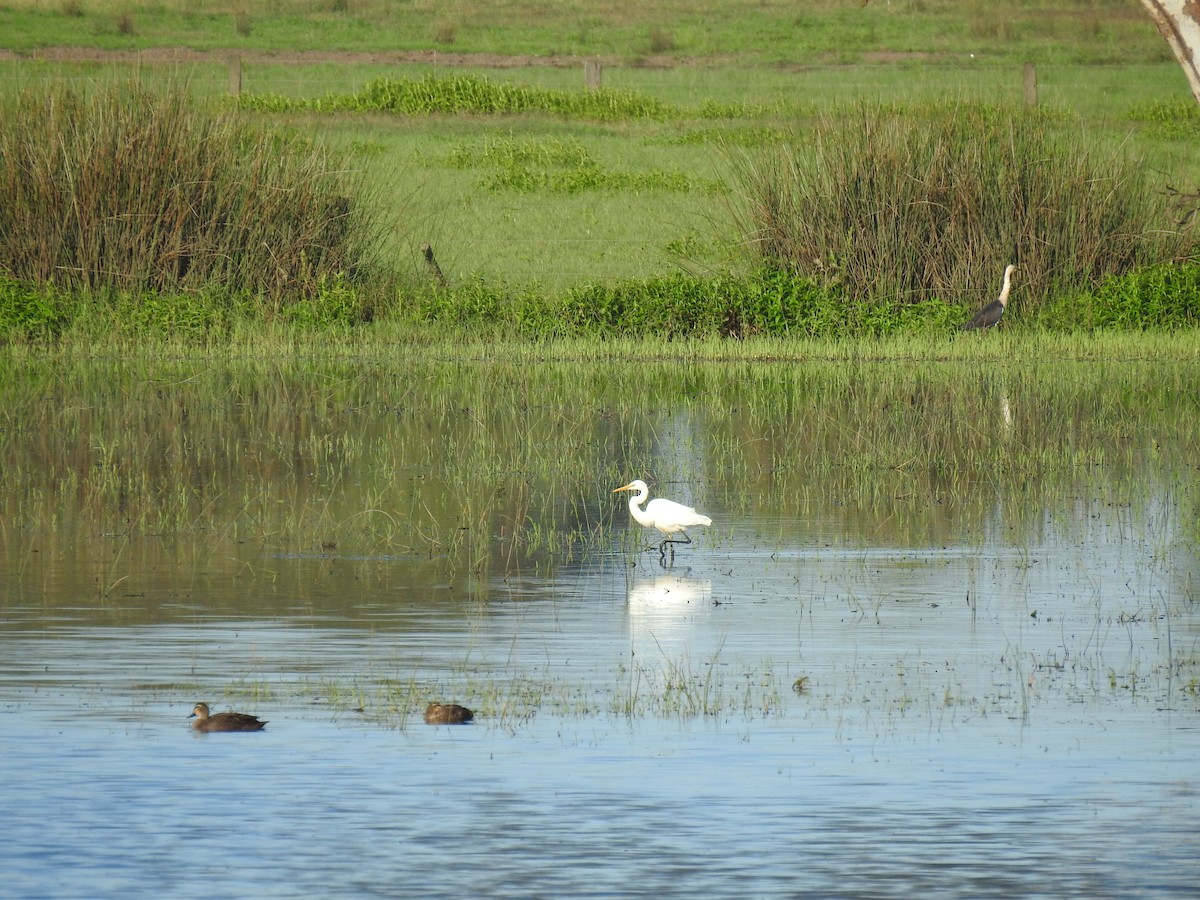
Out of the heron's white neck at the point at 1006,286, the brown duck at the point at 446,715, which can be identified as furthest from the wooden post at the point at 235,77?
the brown duck at the point at 446,715

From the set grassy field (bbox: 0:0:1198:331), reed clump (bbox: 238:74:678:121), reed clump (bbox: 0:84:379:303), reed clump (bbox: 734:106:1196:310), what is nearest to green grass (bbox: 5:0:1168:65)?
grassy field (bbox: 0:0:1198:331)

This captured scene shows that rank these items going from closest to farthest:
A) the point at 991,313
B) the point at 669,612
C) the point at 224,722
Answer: the point at 224,722
the point at 669,612
the point at 991,313

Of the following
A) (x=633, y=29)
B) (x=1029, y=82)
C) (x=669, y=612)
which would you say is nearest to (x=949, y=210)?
(x=669, y=612)

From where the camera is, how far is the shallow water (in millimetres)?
6555

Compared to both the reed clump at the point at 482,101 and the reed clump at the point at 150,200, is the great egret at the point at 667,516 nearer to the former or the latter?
the reed clump at the point at 150,200

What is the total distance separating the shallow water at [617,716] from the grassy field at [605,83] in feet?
38.7

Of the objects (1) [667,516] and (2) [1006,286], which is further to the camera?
(2) [1006,286]

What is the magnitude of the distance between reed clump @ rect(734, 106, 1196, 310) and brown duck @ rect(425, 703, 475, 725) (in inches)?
600

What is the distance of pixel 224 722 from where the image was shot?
778cm

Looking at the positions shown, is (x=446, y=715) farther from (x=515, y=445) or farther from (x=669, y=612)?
(x=515, y=445)

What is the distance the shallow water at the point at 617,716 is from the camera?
6555 millimetres

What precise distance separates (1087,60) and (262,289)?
31.1m

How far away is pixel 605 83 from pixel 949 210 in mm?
22213

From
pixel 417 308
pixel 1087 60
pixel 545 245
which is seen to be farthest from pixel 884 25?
pixel 417 308
